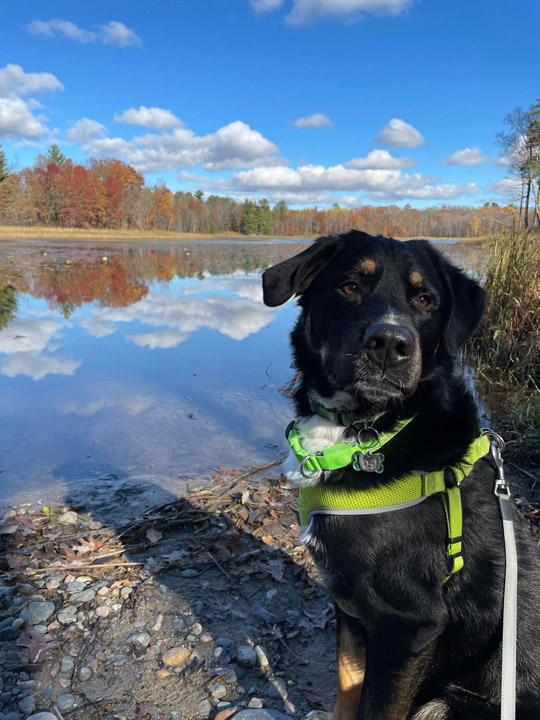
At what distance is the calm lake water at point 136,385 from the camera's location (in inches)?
200

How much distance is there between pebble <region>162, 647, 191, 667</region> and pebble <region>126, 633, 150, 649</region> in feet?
0.45

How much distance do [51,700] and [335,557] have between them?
163cm

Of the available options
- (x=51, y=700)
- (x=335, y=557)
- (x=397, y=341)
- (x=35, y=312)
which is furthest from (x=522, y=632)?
(x=35, y=312)

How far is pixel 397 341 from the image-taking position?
218 cm

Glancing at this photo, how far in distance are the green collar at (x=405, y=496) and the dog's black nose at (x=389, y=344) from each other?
440mm

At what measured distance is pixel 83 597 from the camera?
301 centimetres

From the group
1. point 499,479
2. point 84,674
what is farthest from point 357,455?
point 84,674

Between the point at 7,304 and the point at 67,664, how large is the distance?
453 inches

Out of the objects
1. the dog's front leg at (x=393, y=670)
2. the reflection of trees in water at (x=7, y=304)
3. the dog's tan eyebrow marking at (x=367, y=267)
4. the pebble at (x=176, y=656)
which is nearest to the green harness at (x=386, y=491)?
the dog's front leg at (x=393, y=670)

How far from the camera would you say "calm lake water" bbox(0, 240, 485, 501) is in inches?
200

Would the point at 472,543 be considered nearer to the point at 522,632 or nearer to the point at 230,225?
→ the point at 522,632

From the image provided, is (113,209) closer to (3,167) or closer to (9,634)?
(3,167)

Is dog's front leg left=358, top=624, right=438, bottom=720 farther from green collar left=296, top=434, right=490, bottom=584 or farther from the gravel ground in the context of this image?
the gravel ground

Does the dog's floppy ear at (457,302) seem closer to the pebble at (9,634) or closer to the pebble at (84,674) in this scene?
the pebble at (84,674)
